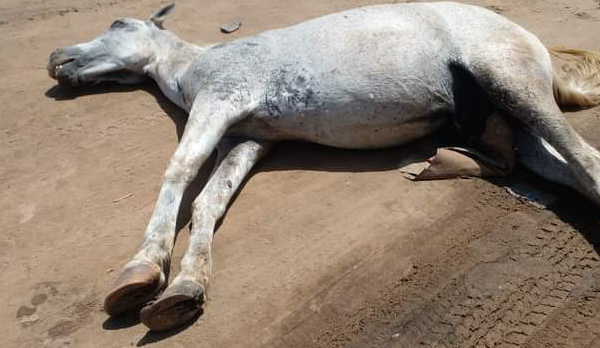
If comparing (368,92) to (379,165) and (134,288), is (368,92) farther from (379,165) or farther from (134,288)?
(134,288)

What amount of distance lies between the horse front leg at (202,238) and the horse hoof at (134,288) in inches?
4.1

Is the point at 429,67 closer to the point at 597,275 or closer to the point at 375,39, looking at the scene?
the point at 375,39

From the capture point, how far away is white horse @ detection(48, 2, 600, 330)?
377 centimetres

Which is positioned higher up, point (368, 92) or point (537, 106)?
point (537, 106)

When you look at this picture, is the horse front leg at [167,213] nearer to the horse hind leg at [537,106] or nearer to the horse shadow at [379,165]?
the horse shadow at [379,165]

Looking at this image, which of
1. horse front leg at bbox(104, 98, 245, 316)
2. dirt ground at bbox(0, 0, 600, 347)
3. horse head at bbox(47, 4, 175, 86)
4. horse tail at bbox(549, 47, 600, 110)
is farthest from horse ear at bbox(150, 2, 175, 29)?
horse tail at bbox(549, 47, 600, 110)

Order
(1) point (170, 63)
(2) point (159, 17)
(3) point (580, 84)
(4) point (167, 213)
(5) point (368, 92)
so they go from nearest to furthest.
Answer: (4) point (167, 213) < (5) point (368, 92) < (3) point (580, 84) < (1) point (170, 63) < (2) point (159, 17)

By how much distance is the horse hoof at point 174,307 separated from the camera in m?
2.87

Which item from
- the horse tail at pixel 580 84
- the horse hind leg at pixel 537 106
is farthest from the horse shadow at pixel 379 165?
the horse tail at pixel 580 84

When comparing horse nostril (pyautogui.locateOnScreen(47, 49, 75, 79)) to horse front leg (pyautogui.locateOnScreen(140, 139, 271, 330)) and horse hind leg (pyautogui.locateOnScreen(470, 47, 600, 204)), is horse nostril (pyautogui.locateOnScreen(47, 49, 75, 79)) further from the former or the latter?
horse hind leg (pyautogui.locateOnScreen(470, 47, 600, 204))

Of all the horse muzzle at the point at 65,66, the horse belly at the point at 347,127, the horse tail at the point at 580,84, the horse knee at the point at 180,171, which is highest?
the horse tail at the point at 580,84

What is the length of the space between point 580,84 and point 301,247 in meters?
2.72

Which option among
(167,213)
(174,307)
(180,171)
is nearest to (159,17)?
(180,171)

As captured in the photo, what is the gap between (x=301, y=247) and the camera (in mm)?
3469
